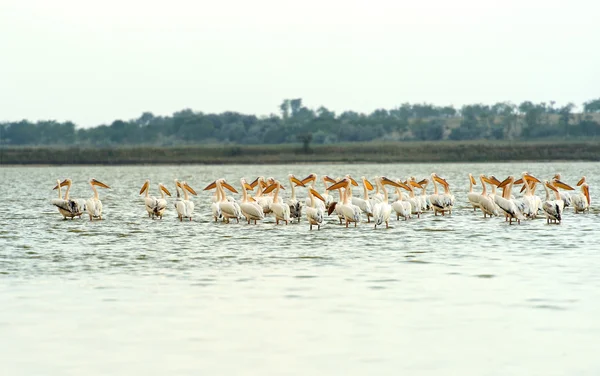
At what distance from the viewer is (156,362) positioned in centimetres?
850

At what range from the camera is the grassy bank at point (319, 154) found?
9144cm

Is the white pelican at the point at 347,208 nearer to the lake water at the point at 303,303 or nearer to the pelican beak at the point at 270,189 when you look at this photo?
the lake water at the point at 303,303

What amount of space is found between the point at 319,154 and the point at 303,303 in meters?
87.4

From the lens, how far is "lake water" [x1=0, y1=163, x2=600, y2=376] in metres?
8.53

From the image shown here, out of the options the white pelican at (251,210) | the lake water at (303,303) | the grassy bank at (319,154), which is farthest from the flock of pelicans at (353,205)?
the grassy bank at (319,154)

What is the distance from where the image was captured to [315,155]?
96.7 metres

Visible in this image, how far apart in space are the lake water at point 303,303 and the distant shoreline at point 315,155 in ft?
240

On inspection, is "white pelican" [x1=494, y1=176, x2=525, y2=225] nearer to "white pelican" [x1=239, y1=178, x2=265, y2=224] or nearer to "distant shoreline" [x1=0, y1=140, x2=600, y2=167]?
"white pelican" [x1=239, y1=178, x2=265, y2=224]

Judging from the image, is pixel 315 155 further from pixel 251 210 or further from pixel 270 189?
pixel 251 210

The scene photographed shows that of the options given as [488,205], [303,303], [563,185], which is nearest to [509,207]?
[488,205]

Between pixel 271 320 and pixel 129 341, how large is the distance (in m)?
1.59

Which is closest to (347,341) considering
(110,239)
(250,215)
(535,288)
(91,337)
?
(91,337)

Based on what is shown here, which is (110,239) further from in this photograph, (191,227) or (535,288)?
(535,288)

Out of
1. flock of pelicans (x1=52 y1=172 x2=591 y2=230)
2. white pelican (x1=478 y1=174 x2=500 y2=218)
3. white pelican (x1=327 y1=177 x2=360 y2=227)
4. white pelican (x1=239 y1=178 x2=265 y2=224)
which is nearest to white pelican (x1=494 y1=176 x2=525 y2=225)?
flock of pelicans (x1=52 y1=172 x2=591 y2=230)
